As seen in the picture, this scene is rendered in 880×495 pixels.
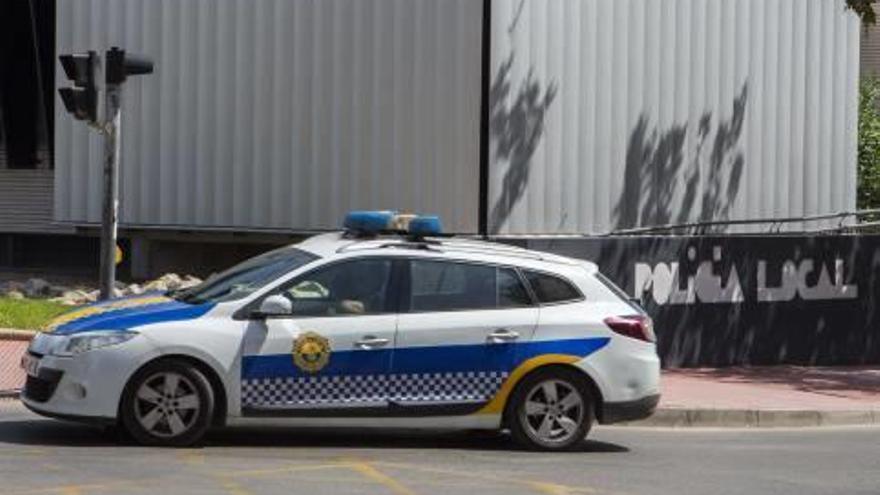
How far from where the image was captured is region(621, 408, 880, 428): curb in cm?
1332

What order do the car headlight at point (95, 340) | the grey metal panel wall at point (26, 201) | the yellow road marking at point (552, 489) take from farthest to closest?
1. the grey metal panel wall at point (26, 201)
2. the car headlight at point (95, 340)
3. the yellow road marking at point (552, 489)

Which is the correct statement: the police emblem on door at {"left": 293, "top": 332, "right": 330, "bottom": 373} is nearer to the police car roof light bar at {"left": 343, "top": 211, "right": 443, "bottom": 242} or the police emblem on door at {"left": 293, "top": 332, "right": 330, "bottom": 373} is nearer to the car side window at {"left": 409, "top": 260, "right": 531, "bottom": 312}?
the car side window at {"left": 409, "top": 260, "right": 531, "bottom": 312}

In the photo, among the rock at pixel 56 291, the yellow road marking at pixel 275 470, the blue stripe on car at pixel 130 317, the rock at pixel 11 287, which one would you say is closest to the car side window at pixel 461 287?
the yellow road marking at pixel 275 470

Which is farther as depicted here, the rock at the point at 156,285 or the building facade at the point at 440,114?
the rock at the point at 156,285

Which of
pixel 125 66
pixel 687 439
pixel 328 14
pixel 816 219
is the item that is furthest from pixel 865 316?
pixel 125 66

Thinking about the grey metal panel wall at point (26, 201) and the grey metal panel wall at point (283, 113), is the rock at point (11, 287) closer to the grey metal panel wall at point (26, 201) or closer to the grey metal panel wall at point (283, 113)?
the grey metal panel wall at point (283, 113)

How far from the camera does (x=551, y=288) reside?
11.0 metres

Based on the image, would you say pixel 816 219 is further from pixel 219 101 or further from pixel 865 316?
pixel 219 101

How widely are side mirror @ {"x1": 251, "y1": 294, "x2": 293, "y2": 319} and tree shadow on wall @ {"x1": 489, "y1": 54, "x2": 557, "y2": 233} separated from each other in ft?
29.8

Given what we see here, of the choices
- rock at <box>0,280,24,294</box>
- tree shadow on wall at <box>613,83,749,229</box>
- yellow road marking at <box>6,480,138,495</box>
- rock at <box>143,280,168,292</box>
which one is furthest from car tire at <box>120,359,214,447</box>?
tree shadow on wall at <box>613,83,749,229</box>

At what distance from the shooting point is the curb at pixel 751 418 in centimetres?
1332

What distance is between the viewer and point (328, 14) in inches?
790

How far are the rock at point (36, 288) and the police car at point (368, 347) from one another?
32.7 ft

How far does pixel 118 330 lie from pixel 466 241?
2958 mm
